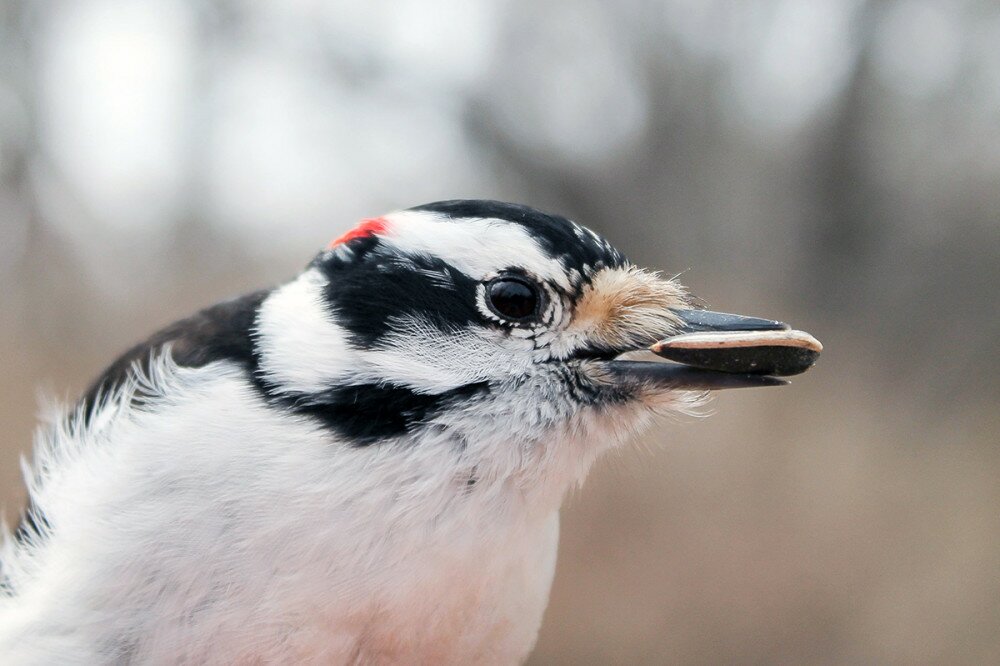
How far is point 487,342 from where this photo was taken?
1.12 metres

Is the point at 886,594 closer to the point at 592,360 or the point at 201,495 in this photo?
the point at 592,360

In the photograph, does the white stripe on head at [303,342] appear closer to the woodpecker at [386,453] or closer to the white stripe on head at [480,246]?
the woodpecker at [386,453]

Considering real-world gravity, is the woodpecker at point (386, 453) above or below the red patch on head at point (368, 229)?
below

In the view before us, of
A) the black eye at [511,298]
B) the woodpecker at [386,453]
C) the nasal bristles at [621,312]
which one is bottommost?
the woodpecker at [386,453]

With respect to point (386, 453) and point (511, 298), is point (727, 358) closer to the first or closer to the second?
point (511, 298)

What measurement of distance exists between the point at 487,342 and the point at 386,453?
0.76ft

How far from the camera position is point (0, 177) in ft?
25.5

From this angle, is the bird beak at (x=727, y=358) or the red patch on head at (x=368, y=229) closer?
the bird beak at (x=727, y=358)

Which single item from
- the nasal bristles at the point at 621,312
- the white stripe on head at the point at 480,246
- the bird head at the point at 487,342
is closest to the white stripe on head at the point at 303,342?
the bird head at the point at 487,342

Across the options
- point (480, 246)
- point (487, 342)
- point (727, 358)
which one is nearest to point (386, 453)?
point (487, 342)

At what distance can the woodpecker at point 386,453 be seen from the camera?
1100 millimetres

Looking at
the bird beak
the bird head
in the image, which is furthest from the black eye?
the bird beak

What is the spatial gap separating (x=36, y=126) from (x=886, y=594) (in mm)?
9088

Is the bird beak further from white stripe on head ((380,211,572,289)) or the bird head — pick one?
white stripe on head ((380,211,572,289))
